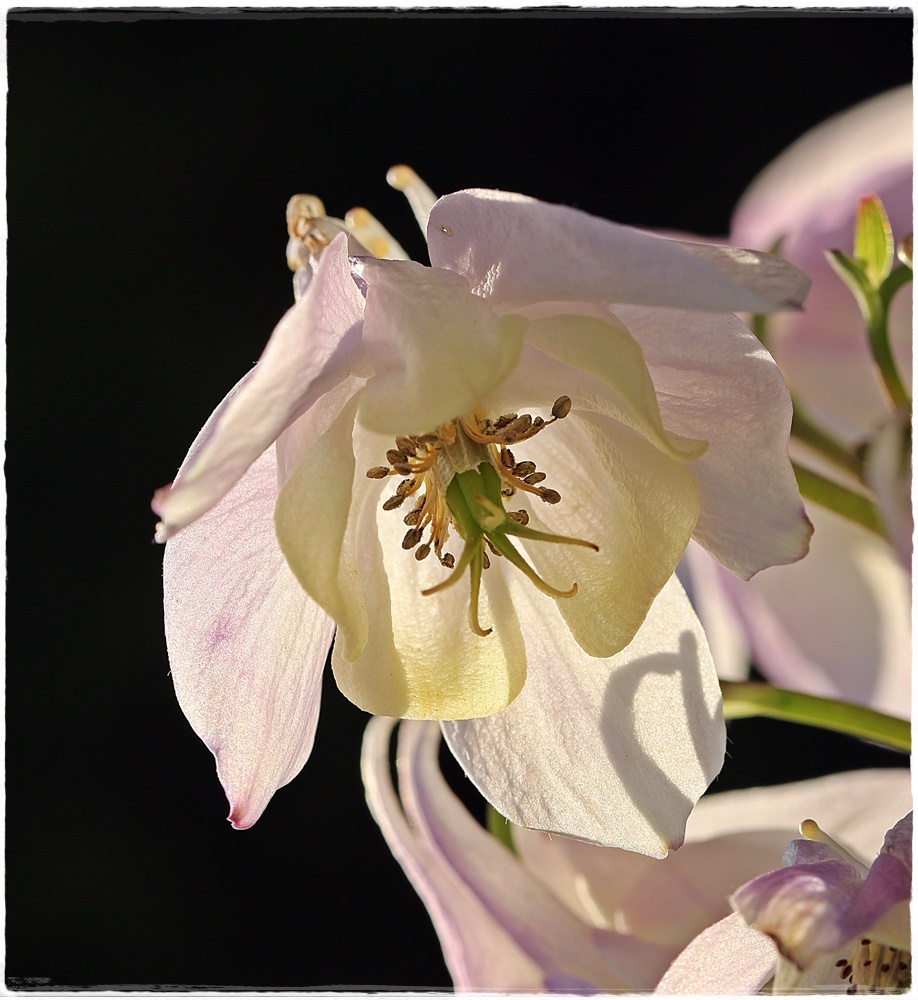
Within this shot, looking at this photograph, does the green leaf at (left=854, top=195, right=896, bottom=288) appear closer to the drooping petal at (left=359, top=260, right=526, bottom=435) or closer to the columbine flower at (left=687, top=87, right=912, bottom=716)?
the columbine flower at (left=687, top=87, right=912, bottom=716)

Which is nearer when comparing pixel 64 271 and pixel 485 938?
pixel 485 938

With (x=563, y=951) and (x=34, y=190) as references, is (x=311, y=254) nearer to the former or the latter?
(x=563, y=951)

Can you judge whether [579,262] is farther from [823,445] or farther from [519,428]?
[823,445]

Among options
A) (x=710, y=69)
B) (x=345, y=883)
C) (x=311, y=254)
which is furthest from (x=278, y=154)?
(x=311, y=254)

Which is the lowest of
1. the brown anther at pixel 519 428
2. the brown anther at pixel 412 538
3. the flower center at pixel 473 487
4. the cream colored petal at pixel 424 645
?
the cream colored petal at pixel 424 645

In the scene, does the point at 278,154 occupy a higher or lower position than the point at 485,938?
higher

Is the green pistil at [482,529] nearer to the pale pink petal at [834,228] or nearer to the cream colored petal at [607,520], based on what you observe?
the cream colored petal at [607,520]

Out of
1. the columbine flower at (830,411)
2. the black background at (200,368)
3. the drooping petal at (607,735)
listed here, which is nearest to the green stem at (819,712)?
the drooping petal at (607,735)

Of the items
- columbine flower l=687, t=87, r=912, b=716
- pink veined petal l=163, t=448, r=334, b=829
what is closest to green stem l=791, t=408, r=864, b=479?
columbine flower l=687, t=87, r=912, b=716
